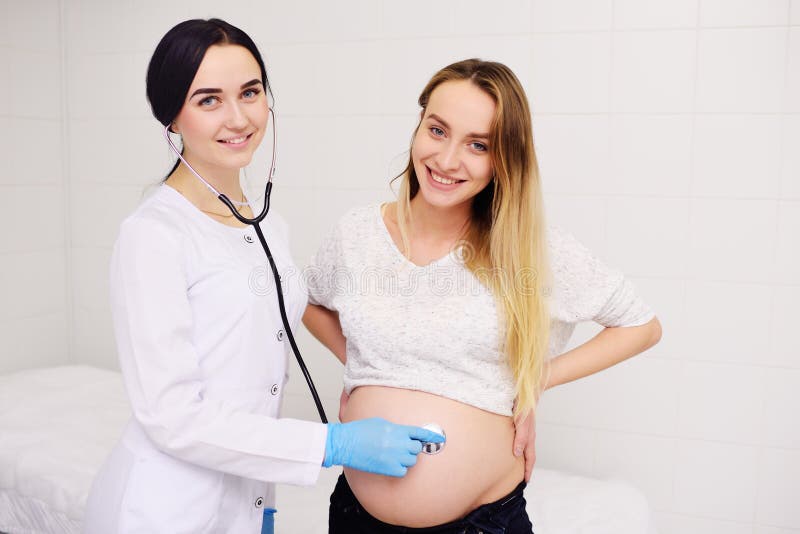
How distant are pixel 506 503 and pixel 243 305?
619 millimetres

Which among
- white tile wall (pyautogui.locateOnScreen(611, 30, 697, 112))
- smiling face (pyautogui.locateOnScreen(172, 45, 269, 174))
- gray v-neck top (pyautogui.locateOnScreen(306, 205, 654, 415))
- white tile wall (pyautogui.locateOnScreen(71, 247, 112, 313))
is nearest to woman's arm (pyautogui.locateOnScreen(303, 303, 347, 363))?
gray v-neck top (pyautogui.locateOnScreen(306, 205, 654, 415))

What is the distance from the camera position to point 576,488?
2.15 metres

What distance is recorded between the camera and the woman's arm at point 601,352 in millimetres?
1533

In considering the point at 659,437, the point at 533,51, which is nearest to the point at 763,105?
the point at 533,51

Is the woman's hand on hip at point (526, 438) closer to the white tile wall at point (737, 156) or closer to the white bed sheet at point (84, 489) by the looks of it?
the white bed sheet at point (84, 489)

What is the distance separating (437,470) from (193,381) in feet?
1.52

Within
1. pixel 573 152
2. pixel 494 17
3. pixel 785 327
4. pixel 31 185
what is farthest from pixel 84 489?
pixel 785 327

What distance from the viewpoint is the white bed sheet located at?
1.97m

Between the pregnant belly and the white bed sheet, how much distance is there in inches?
24.6

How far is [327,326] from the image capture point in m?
1.65

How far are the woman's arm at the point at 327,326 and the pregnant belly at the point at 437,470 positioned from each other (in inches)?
10.4

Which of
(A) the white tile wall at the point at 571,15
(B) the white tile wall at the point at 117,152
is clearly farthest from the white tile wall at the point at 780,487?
(B) the white tile wall at the point at 117,152

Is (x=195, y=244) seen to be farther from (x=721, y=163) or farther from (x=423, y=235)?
(x=721, y=163)

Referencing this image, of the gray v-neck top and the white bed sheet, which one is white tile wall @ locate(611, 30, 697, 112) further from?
the white bed sheet
